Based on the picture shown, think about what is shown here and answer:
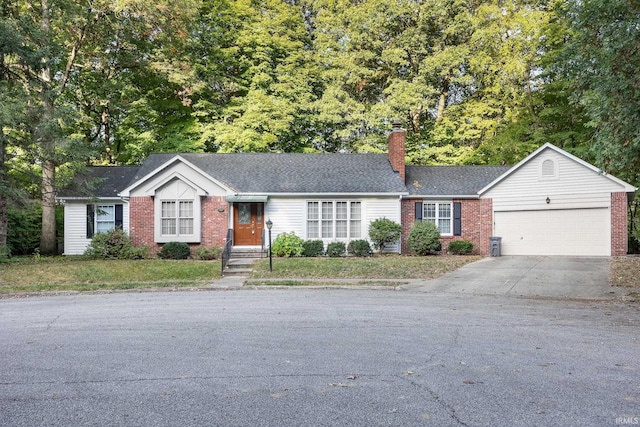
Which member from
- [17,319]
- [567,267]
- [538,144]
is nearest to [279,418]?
[17,319]

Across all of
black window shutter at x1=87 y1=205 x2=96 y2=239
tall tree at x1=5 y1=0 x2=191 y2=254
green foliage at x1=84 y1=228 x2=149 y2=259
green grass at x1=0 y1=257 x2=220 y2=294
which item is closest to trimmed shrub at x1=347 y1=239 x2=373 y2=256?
green grass at x1=0 y1=257 x2=220 y2=294

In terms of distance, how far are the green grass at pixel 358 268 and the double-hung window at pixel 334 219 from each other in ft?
10.2

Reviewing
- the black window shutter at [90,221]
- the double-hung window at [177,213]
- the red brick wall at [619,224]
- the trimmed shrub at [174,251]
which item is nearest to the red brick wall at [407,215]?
the red brick wall at [619,224]

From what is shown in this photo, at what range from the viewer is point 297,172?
862 inches

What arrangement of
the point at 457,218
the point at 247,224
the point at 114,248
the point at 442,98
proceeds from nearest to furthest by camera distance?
the point at 114,248
the point at 247,224
the point at 457,218
the point at 442,98

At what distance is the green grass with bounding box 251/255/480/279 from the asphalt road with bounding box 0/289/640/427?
A: 4.83 metres

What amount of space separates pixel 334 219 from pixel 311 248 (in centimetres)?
188

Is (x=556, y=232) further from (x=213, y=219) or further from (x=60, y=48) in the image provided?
(x=60, y=48)

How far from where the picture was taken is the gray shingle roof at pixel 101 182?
19094 mm

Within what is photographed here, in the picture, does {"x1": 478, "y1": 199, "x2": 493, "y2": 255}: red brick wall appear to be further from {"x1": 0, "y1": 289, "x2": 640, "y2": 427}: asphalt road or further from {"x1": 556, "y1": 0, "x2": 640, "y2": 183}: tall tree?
{"x1": 0, "y1": 289, "x2": 640, "y2": 427}: asphalt road

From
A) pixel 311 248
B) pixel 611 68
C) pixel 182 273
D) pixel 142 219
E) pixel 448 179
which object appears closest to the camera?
pixel 611 68

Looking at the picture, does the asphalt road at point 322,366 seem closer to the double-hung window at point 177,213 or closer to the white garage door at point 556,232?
the double-hung window at point 177,213

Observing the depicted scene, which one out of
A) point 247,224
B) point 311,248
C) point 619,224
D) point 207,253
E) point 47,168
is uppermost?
point 47,168

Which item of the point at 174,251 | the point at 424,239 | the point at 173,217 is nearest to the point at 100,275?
the point at 174,251
